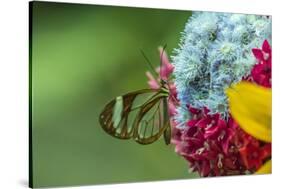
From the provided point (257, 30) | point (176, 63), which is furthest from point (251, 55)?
point (176, 63)

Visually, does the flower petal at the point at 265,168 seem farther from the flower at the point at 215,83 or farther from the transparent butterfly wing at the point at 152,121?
the transparent butterfly wing at the point at 152,121

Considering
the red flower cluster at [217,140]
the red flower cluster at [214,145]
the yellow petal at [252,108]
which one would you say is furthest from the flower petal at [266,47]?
the red flower cluster at [214,145]

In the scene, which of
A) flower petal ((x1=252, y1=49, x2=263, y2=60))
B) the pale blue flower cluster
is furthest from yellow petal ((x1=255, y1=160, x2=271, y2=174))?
flower petal ((x1=252, y1=49, x2=263, y2=60))

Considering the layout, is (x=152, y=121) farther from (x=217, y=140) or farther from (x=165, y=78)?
(x=217, y=140)

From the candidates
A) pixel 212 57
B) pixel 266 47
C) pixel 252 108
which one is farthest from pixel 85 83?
pixel 266 47

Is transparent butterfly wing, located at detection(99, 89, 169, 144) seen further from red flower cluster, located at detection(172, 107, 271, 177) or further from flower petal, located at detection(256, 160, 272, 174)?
flower petal, located at detection(256, 160, 272, 174)

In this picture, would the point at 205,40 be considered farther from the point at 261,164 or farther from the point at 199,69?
the point at 261,164
